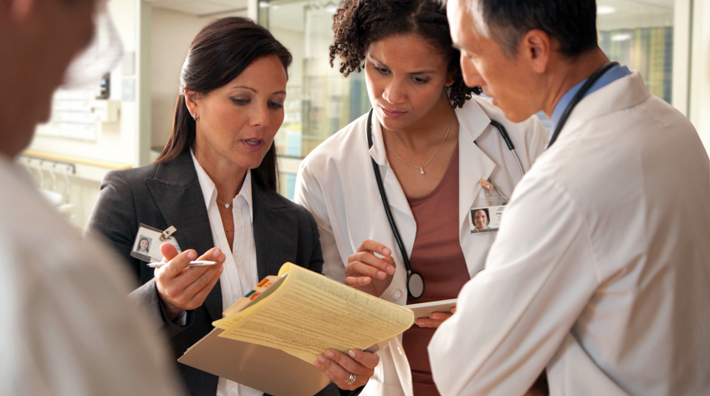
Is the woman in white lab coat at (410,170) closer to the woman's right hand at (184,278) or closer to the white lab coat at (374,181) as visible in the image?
the white lab coat at (374,181)

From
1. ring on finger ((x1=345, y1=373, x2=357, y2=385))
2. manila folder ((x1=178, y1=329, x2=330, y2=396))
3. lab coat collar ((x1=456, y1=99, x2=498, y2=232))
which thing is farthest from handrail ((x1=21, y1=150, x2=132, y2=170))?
ring on finger ((x1=345, y1=373, x2=357, y2=385))

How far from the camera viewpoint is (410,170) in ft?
6.17

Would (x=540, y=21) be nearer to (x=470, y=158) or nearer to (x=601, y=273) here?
(x=601, y=273)

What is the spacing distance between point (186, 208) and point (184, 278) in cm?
36

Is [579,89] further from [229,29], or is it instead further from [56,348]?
[229,29]

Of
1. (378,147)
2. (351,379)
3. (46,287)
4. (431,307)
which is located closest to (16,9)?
(46,287)

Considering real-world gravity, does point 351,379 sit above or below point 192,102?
below

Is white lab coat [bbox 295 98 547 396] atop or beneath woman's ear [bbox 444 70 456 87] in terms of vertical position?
beneath

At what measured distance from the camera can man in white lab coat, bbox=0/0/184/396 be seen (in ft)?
1.14

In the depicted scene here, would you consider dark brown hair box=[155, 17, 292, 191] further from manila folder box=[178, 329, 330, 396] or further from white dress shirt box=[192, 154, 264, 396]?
manila folder box=[178, 329, 330, 396]

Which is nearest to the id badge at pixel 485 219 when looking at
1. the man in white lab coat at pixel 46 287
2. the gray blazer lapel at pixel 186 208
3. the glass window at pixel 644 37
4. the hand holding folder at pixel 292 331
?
the hand holding folder at pixel 292 331

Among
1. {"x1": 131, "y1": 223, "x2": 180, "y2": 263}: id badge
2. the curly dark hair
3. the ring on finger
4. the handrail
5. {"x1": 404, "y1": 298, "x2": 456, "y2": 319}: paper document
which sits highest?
the curly dark hair

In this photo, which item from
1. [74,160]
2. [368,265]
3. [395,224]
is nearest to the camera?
[368,265]

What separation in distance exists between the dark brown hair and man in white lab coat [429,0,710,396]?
81cm
